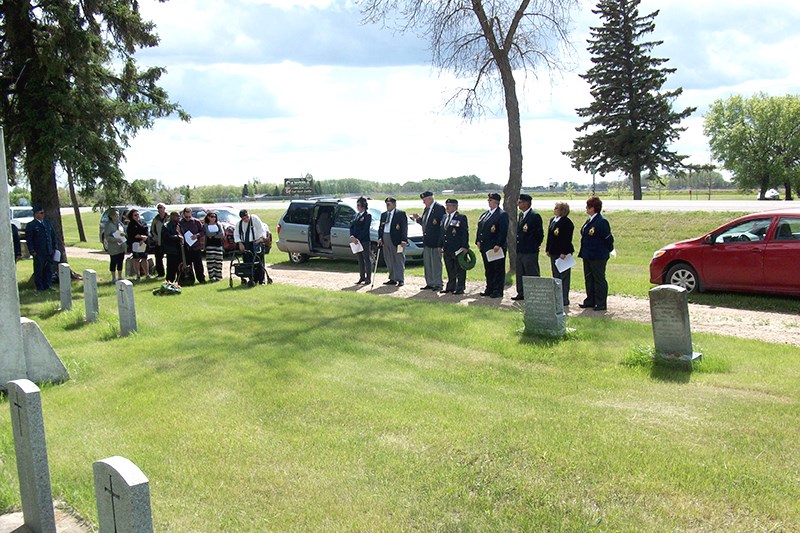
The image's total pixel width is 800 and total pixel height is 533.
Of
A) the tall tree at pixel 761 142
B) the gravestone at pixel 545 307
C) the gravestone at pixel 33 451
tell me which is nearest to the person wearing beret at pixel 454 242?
the gravestone at pixel 545 307

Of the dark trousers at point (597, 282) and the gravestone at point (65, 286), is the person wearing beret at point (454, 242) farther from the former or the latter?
the gravestone at point (65, 286)

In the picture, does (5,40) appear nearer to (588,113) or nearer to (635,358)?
(635,358)

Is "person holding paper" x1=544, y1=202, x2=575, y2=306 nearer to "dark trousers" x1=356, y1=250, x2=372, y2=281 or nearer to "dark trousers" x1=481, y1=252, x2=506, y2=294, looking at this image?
"dark trousers" x1=481, y1=252, x2=506, y2=294

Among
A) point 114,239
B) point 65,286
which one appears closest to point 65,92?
point 114,239

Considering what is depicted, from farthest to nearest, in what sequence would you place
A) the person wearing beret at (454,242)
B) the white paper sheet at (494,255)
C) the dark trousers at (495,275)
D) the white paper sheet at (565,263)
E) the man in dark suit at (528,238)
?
the person wearing beret at (454,242) < the dark trousers at (495,275) < the white paper sheet at (494,255) < the man in dark suit at (528,238) < the white paper sheet at (565,263)

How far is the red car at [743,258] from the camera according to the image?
1206 centimetres

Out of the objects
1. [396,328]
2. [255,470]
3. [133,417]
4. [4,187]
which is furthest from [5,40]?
[255,470]

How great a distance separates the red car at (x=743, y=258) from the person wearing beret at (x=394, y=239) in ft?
17.4

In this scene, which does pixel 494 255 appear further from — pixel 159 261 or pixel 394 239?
pixel 159 261

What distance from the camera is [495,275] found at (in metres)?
14.0

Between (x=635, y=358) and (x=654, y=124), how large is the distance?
4806 cm

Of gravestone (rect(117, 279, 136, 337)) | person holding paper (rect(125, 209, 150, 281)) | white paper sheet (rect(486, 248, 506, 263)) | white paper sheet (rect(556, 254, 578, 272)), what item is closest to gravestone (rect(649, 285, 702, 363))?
white paper sheet (rect(556, 254, 578, 272))

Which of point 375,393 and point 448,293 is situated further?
point 448,293

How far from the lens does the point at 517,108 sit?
18188 millimetres
